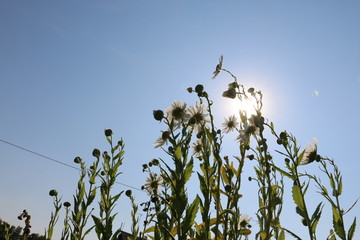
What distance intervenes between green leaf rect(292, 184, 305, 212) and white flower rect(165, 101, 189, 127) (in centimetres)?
94

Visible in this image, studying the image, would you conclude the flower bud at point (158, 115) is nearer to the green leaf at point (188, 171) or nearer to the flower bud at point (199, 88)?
the flower bud at point (199, 88)

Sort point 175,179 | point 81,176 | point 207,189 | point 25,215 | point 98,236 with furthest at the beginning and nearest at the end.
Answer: point 81,176, point 25,215, point 98,236, point 207,189, point 175,179

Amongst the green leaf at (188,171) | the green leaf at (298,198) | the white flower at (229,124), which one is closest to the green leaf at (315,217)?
the green leaf at (298,198)

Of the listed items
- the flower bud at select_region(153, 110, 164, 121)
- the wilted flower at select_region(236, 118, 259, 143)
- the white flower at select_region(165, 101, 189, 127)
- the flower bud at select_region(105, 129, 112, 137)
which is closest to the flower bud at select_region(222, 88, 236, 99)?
the wilted flower at select_region(236, 118, 259, 143)

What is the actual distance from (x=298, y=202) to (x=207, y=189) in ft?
1.57

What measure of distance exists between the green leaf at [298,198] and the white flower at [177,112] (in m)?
0.94

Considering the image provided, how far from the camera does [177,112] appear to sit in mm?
2291

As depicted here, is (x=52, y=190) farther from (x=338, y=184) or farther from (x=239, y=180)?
(x=338, y=184)

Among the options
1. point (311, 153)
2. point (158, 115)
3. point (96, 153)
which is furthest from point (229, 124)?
point (96, 153)

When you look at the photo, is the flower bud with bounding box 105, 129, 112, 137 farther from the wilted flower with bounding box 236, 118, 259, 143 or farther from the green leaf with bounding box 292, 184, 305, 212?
the green leaf with bounding box 292, 184, 305, 212

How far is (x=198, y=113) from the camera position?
2.30 metres

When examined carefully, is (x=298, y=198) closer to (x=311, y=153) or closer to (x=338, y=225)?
(x=338, y=225)

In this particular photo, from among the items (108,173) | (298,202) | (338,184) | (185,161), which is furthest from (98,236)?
(338,184)

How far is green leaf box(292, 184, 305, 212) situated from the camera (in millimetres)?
1378
